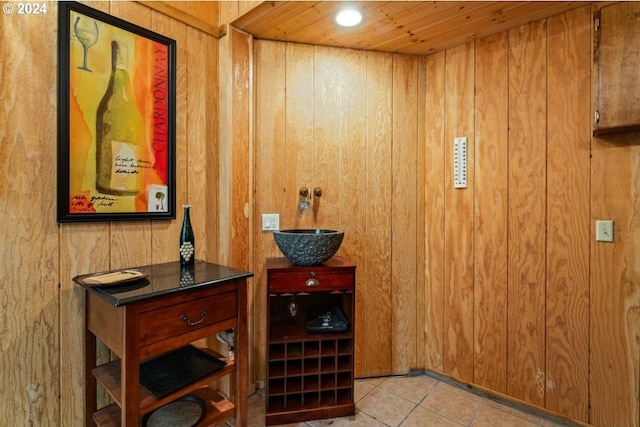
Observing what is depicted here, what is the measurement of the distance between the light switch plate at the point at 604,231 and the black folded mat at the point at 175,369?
1978 millimetres

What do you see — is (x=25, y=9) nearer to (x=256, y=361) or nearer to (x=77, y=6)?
(x=77, y=6)

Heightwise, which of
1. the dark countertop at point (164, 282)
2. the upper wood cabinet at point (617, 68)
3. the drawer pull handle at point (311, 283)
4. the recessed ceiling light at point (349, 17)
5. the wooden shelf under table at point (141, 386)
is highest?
the recessed ceiling light at point (349, 17)

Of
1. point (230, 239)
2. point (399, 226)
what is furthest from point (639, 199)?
point (230, 239)

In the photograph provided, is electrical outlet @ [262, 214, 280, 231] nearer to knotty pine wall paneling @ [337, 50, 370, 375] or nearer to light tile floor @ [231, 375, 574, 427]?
knotty pine wall paneling @ [337, 50, 370, 375]

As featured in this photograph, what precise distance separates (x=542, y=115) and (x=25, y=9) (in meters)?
2.51

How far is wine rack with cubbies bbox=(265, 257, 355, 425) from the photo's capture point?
1.64 meters

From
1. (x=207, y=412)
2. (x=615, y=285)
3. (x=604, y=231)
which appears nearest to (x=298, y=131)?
(x=207, y=412)

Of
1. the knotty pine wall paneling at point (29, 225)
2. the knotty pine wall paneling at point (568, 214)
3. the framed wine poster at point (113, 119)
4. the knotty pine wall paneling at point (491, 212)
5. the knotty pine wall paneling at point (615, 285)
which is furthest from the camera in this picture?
the knotty pine wall paneling at point (491, 212)

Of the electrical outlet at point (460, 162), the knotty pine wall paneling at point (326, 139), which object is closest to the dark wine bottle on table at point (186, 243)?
the knotty pine wall paneling at point (326, 139)

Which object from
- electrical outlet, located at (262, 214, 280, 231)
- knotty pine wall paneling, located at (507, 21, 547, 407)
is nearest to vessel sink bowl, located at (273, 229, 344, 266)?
electrical outlet, located at (262, 214, 280, 231)

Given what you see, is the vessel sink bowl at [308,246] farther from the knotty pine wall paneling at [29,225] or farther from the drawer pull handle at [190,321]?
the knotty pine wall paneling at [29,225]

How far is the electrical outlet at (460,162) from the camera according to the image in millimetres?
1983

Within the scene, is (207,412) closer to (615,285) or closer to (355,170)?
(355,170)

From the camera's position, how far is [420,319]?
7.08 feet
